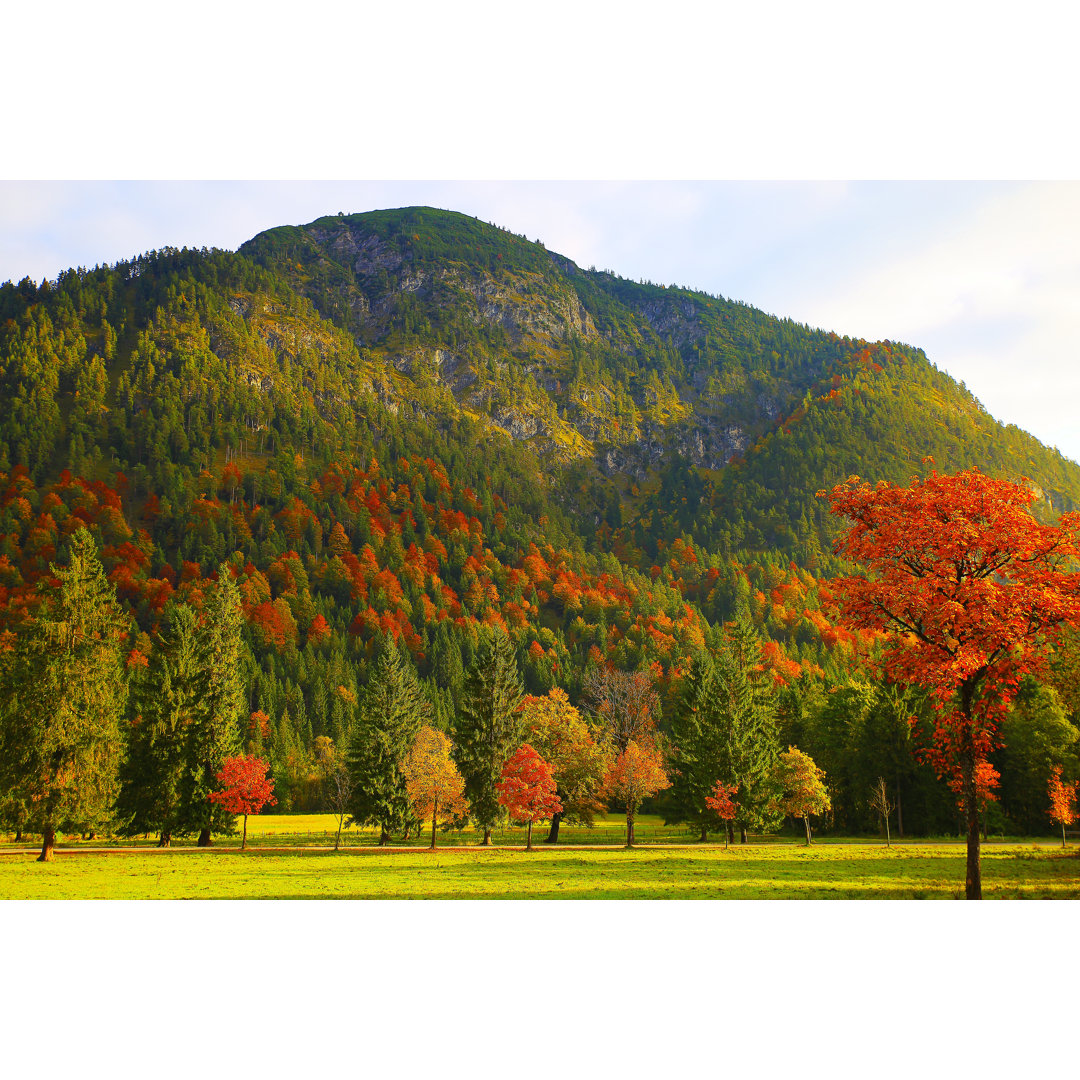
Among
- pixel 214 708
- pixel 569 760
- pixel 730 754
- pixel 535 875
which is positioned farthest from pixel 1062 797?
pixel 214 708

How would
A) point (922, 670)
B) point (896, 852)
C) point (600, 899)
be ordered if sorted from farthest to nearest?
point (896, 852) → point (600, 899) → point (922, 670)

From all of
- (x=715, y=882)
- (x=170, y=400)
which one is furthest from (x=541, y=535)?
(x=715, y=882)

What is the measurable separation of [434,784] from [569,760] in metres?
9.11

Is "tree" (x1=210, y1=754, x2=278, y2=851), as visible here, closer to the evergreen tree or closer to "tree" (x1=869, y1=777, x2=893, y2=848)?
the evergreen tree

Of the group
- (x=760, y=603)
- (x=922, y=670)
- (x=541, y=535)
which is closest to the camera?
(x=922, y=670)

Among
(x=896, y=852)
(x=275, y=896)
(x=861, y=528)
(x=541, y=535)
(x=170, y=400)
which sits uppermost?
(x=170, y=400)

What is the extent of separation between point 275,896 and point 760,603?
444 feet

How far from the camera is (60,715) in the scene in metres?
27.4

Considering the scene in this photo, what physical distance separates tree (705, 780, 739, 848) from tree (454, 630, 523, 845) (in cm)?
1322

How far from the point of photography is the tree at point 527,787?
42312 millimetres

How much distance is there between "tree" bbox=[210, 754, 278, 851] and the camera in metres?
42.1

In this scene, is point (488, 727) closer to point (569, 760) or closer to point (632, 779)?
point (569, 760)
